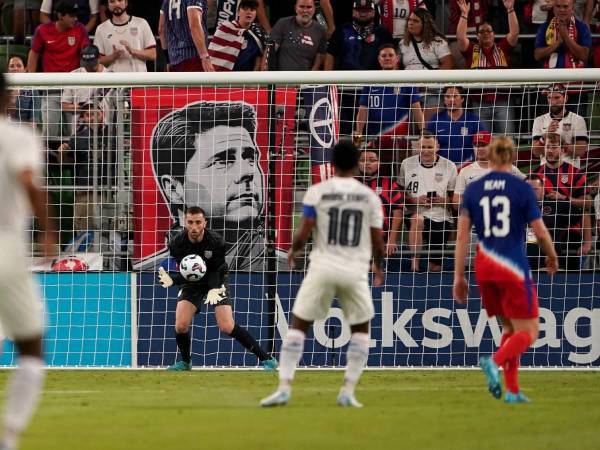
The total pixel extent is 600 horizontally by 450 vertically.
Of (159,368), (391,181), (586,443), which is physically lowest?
(159,368)

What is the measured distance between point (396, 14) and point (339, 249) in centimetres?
925

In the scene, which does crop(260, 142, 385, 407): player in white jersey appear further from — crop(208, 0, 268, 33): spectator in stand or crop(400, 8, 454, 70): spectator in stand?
crop(208, 0, 268, 33): spectator in stand

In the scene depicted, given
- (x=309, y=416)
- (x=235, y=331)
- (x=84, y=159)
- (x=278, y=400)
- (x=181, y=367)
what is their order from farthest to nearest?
(x=84, y=159)
(x=181, y=367)
(x=235, y=331)
(x=278, y=400)
(x=309, y=416)

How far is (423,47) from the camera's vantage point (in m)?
17.7

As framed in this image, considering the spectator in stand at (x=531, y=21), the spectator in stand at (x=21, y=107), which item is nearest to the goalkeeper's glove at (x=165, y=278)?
the spectator in stand at (x=21, y=107)

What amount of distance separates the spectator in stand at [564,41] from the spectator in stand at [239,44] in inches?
154

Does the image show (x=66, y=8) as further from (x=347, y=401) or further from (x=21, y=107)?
(x=347, y=401)

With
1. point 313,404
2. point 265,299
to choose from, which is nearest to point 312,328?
point 265,299

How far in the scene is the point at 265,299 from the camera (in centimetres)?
1583

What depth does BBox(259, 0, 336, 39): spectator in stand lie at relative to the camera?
60.2 ft

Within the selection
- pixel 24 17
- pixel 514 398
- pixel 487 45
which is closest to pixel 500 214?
pixel 514 398

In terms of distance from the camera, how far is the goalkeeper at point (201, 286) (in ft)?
49.1

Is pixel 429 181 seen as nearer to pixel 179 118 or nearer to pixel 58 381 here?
pixel 179 118

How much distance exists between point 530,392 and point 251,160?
5.18 metres
